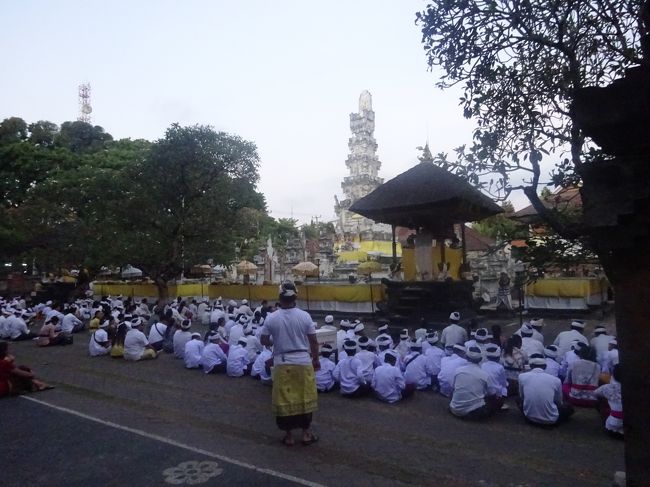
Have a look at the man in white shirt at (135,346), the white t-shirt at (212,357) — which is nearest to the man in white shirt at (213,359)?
the white t-shirt at (212,357)

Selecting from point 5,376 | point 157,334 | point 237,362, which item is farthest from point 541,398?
point 157,334

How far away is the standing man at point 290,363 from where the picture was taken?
607 cm

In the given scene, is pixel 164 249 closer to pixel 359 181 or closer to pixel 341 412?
pixel 341 412

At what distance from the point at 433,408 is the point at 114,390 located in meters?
5.68

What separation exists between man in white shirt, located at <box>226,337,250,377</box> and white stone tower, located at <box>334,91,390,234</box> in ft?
163

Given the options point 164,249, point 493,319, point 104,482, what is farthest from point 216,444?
point 164,249

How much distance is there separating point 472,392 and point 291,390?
2.71m

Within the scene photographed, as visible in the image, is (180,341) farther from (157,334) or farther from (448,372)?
(448,372)

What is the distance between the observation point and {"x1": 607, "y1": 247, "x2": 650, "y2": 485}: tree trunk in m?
3.76

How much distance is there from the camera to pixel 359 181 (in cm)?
6122

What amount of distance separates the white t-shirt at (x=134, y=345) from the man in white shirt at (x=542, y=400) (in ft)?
30.3

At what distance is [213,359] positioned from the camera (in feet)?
36.7

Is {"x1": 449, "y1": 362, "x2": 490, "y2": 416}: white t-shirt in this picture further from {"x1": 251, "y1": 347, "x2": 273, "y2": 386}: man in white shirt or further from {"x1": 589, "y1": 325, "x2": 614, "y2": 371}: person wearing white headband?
{"x1": 251, "y1": 347, "x2": 273, "y2": 386}: man in white shirt

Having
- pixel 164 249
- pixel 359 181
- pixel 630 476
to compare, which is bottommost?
pixel 630 476
